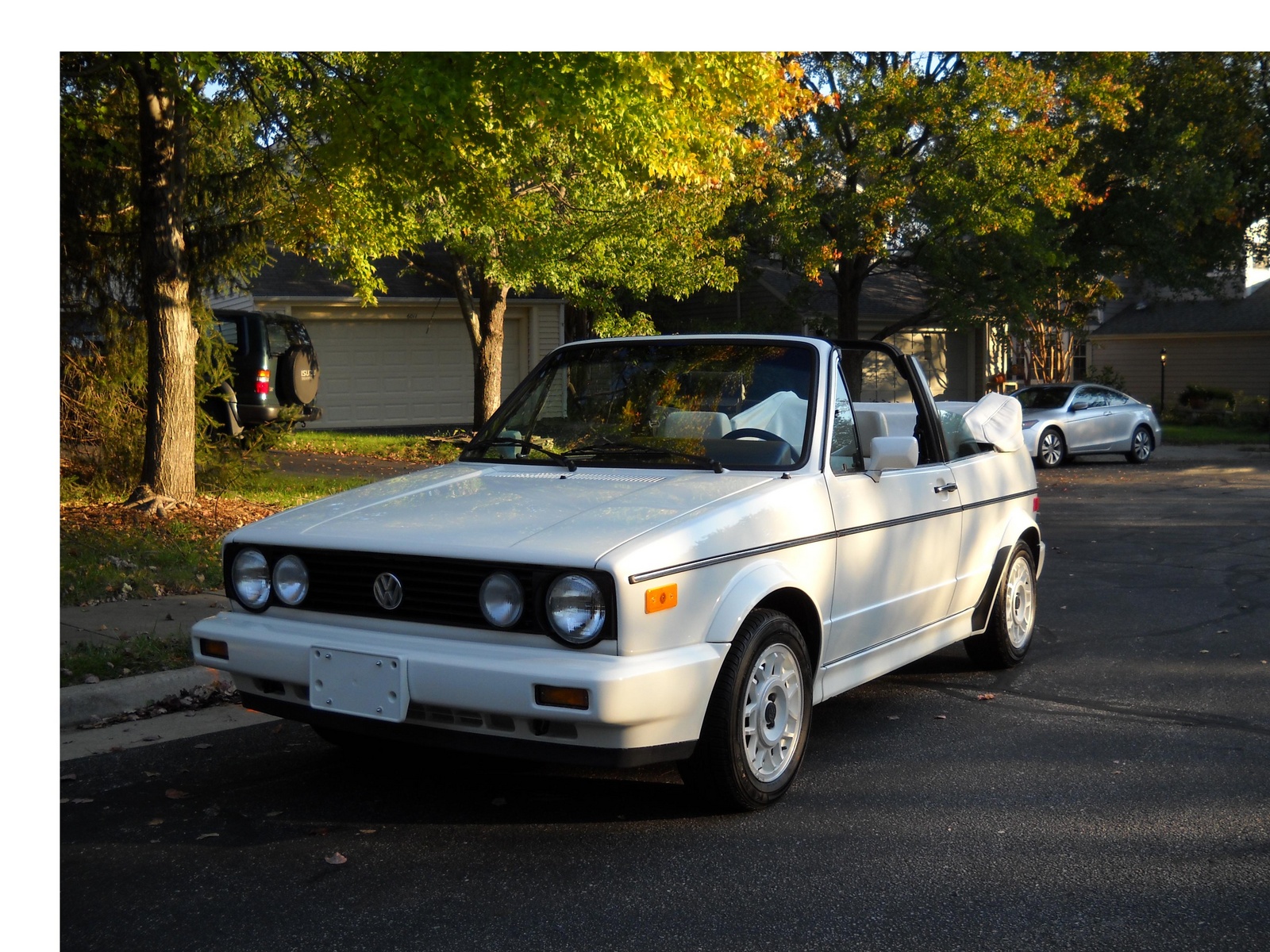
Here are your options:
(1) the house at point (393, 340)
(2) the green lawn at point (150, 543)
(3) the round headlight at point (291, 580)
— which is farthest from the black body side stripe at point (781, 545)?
(1) the house at point (393, 340)

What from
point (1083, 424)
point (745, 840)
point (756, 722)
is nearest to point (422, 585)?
point (756, 722)

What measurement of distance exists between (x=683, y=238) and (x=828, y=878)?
15.5m

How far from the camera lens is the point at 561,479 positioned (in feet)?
16.1

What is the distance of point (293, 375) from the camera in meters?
18.7

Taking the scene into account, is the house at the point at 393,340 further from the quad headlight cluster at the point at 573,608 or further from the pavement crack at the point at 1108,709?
the quad headlight cluster at the point at 573,608

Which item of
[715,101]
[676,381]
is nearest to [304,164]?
[715,101]

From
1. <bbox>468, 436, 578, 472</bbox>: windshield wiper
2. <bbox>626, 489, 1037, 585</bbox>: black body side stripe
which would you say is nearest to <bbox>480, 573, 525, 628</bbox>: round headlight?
<bbox>626, 489, 1037, 585</bbox>: black body side stripe

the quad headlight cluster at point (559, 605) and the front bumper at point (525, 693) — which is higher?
the quad headlight cluster at point (559, 605)

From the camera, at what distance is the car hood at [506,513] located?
4.00m

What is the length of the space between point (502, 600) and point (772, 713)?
115 cm

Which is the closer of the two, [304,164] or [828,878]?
[828,878]

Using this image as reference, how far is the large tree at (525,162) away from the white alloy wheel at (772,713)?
18.5 feet

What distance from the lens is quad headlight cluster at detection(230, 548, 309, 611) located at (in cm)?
438

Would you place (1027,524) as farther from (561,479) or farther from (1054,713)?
(561,479)
